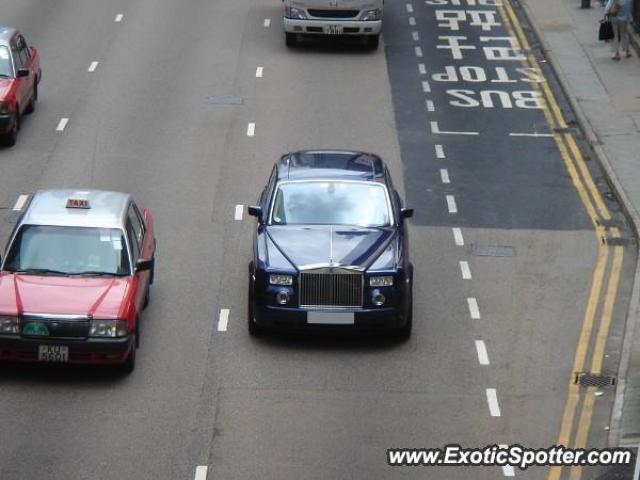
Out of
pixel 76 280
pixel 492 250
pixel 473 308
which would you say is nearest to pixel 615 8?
pixel 492 250

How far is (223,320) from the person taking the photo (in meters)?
19.0

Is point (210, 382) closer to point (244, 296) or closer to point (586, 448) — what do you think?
point (244, 296)

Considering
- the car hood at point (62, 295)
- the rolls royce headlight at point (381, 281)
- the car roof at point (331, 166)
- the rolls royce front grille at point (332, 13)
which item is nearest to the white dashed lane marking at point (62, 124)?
the rolls royce front grille at point (332, 13)

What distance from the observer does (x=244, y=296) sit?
1983 cm

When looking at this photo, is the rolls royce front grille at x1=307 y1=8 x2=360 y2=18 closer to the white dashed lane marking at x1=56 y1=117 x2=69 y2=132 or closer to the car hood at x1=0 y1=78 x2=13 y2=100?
the white dashed lane marking at x1=56 y1=117 x2=69 y2=132

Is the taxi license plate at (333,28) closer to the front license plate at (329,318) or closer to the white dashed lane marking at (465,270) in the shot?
the white dashed lane marking at (465,270)

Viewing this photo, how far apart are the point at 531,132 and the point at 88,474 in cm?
1479

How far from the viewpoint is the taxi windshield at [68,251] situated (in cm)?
1766

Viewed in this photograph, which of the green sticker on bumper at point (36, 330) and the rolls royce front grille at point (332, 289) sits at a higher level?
the green sticker on bumper at point (36, 330)

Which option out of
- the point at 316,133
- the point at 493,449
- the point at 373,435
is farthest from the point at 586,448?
the point at 316,133

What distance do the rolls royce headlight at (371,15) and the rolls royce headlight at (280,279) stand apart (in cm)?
1491

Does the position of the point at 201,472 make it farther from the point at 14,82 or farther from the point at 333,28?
the point at 333,28

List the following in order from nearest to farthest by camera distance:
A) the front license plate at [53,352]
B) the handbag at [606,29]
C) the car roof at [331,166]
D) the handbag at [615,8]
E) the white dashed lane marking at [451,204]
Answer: the front license plate at [53,352]
the car roof at [331,166]
the white dashed lane marking at [451,204]
the handbag at [615,8]
the handbag at [606,29]

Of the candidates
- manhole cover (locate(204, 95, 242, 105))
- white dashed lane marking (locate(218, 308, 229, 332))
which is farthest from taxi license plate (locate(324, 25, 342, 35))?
white dashed lane marking (locate(218, 308, 229, 332))
